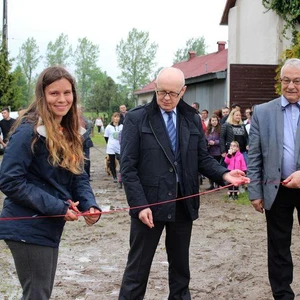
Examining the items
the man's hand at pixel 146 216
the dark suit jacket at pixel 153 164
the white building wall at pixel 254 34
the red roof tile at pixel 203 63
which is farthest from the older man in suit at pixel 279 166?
the red roof tile at pixel 203 63

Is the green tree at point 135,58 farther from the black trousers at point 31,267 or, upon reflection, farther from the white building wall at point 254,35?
the black trousers at point 31,267

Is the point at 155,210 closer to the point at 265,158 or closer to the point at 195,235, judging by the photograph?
the point at 265,158

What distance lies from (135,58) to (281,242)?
235ft

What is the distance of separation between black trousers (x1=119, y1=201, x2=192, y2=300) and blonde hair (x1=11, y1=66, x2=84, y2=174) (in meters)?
1.04

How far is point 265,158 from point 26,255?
7.59 ft

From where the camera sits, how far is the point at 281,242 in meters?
4.71

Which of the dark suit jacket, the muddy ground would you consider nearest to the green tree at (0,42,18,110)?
the muddy ground

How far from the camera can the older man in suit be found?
4.55 m

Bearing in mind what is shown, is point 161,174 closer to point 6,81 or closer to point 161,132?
point 161,132

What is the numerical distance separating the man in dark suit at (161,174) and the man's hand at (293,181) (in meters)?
0.41

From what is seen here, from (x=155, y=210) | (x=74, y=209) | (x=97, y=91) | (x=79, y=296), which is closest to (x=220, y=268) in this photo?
(x=79, y=296)

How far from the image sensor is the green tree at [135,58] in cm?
7356

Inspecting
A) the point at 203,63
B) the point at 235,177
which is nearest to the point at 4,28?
A: the point at 203,63

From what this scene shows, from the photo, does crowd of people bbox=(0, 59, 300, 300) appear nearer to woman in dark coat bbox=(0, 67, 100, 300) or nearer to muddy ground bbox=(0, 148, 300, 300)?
woman in dark coat bbox=(0, 67, 100, 300)
